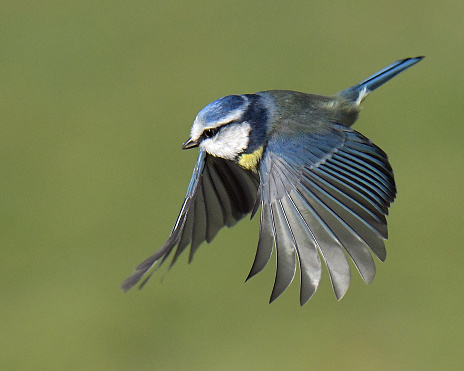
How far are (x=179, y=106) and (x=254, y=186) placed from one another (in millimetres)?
2185

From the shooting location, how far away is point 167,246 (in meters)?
1.35

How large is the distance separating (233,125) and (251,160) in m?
0.08

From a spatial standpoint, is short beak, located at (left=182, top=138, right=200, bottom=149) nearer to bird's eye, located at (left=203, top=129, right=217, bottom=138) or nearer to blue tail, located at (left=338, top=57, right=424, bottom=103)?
bird's eye, located at (left=203, top=129, right=217, bottom=138)

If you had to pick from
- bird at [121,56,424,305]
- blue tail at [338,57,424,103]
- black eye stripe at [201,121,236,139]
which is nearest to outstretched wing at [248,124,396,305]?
bird at [121,56,424,305]

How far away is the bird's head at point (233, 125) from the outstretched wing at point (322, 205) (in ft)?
0.16

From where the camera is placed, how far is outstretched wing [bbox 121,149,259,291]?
4.85 ft

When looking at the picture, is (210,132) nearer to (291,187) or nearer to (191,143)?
(191,143)

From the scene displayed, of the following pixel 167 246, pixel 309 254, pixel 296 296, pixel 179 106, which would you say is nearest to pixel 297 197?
pixel 309 254

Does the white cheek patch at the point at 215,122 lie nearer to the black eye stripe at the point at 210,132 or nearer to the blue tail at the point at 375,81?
the black eye stripe at the point at 210,132

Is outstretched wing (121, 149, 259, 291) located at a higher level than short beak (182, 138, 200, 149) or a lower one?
lower

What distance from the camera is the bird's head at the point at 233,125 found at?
1.46 m

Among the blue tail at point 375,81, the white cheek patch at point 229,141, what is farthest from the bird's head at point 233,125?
the blue tail at point 375,81

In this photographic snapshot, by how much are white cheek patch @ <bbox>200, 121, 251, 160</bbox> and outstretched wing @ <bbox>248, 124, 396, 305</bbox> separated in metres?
0.06

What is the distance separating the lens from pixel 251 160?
4.86 feet
